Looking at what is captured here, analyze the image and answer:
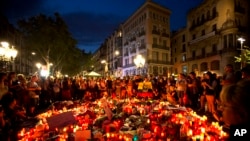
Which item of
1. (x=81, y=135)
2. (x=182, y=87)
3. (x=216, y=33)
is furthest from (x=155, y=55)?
(x=81, y=135)

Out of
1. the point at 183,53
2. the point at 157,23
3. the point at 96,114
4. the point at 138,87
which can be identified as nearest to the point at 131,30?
the point at 157,23

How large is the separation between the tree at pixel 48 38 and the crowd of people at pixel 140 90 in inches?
829

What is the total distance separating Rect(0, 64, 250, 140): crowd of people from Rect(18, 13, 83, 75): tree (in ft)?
69.1

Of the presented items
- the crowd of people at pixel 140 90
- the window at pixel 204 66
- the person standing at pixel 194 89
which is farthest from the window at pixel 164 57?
the person standing at pixel 194 89

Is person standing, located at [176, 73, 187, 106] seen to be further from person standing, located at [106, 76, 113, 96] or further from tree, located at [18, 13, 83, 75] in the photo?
tree, located at [18, 13, 83, 75]

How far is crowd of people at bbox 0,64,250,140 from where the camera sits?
1.77 m

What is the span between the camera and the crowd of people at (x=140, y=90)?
1.77 m

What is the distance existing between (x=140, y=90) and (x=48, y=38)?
1045 inches

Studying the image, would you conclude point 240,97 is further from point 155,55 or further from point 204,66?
point 155,55

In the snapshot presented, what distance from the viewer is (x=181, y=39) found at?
62812 mm

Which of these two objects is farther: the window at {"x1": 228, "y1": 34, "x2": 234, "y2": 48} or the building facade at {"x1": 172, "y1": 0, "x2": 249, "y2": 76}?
the building facade at {"x1": 172, "y1": 0, "x2": 249, "y2": 76}

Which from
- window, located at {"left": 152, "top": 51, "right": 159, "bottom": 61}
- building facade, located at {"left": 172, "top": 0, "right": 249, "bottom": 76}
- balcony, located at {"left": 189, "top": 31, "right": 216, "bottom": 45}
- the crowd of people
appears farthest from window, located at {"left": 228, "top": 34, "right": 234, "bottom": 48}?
the crowd of people

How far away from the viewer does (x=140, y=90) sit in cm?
1881

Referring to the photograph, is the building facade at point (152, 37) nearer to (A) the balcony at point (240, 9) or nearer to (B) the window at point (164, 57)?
(B) the window at point (164, 57)
